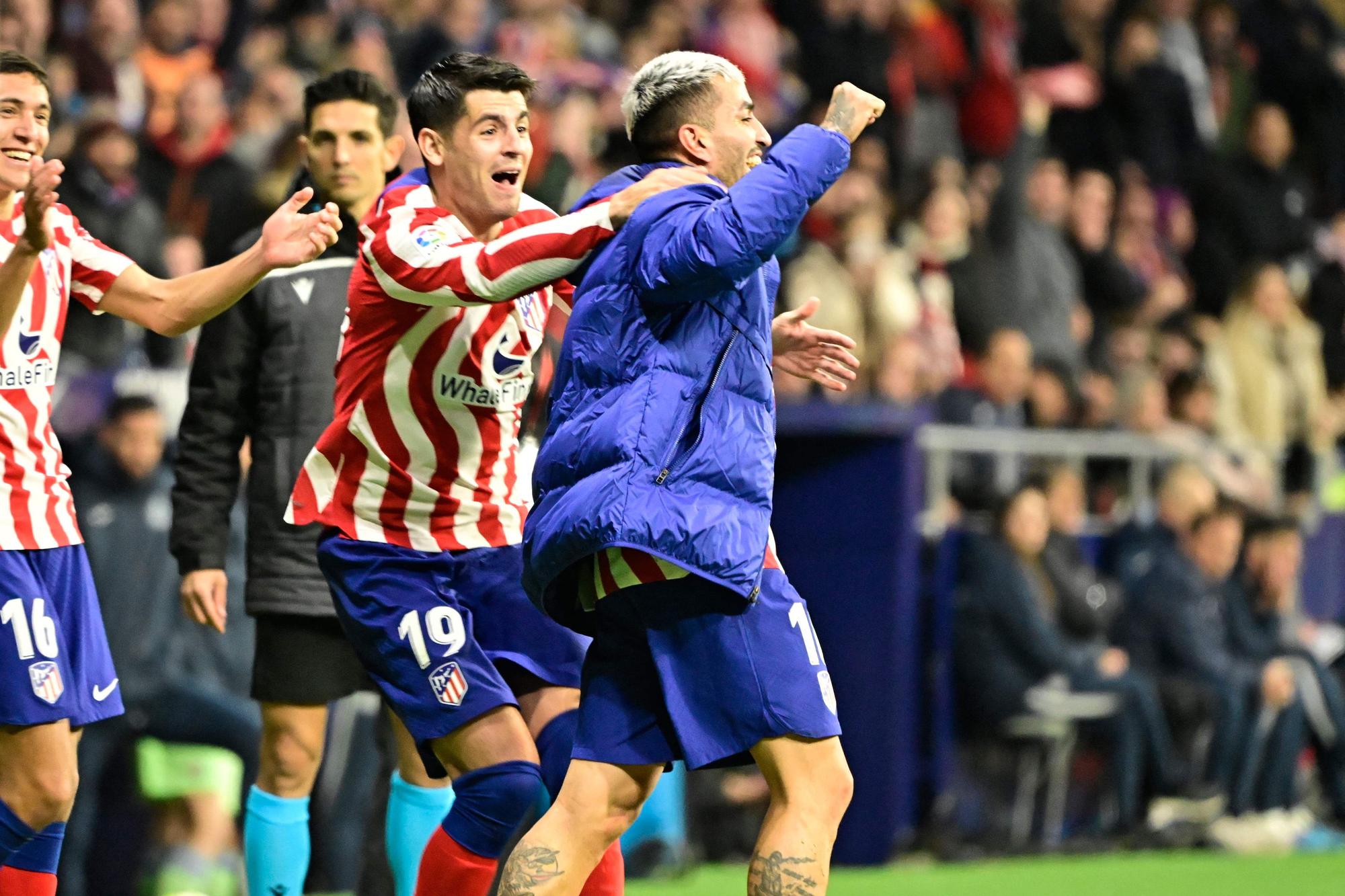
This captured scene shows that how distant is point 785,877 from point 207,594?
88.8 inches

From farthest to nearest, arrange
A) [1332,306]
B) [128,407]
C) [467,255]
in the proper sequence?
[1332,306], [128,407], [467,255]

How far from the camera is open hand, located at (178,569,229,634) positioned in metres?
5.79

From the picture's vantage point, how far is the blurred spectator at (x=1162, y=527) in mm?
10445

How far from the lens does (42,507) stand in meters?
4.84

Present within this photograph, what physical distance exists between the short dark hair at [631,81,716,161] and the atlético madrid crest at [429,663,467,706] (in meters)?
1.28

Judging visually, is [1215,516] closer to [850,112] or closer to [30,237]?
[850,112]

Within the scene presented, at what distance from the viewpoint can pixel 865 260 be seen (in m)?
10.9

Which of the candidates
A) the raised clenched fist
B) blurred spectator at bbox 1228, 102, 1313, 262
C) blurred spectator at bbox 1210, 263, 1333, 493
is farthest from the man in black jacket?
blurred spectator at bbox 1228, 102, 1313, 262

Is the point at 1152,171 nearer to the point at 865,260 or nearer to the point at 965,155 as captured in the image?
the point at 965,155

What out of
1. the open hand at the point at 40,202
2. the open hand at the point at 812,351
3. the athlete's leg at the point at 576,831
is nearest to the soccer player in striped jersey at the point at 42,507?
the open hand at the point at 40,202

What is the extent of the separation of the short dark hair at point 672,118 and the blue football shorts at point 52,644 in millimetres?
1687

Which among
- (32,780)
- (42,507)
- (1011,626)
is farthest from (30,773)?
(1011,626)

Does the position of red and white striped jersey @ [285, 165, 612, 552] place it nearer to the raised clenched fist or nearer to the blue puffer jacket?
the blue puffer jacket

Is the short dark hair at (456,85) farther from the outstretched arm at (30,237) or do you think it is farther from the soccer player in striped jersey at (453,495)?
the outstretched arm at (30,237)
